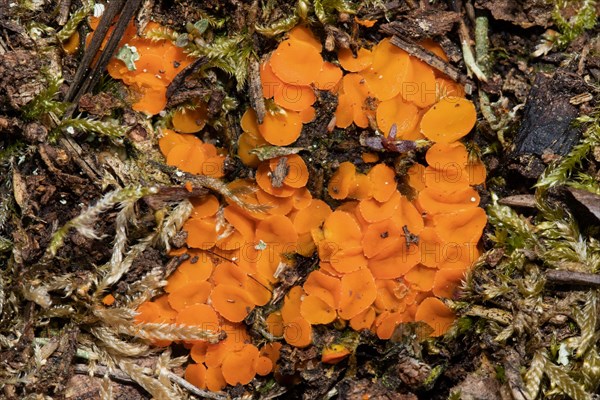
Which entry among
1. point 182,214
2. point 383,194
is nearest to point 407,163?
point 383,194

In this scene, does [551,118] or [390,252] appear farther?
[551,118]

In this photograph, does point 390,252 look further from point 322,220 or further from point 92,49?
point 92,49

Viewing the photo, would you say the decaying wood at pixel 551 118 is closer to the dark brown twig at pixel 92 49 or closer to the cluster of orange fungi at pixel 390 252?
the cluster of orange fungi at pixel 390 252

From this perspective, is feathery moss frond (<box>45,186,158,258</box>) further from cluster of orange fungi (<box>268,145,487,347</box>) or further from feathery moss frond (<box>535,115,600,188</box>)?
feathery moss frond (<box>535,115,600,188</box>)

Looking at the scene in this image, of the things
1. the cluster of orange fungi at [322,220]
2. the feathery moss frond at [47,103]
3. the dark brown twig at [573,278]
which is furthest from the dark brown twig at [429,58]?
the feathery moss frond at [47,103]

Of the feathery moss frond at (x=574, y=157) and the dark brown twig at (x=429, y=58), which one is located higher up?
the dark brown twig at (x=429, y=58)

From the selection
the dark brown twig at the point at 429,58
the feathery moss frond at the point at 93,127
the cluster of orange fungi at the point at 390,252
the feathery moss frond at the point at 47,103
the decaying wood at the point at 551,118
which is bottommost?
the cluster of orange fungi at the point at 390,252

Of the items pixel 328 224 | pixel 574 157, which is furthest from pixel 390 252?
pixel 574 157
